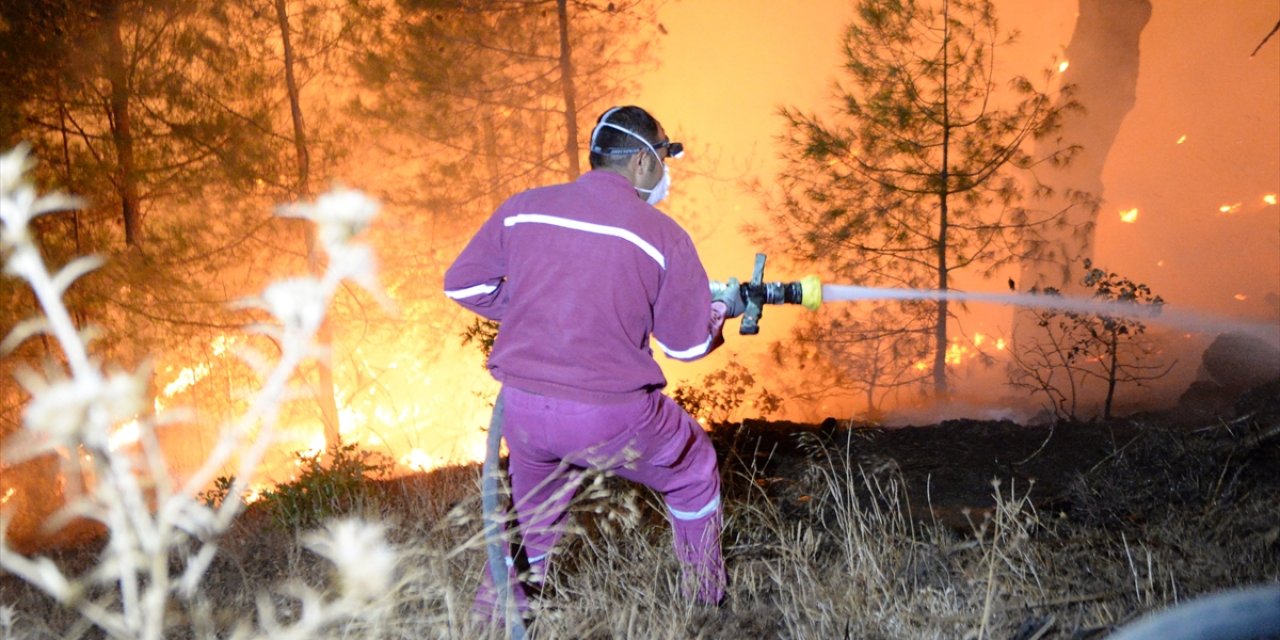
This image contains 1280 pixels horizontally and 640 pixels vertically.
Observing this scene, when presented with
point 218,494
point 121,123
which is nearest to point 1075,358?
point 218,494

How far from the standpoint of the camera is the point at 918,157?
7559mm

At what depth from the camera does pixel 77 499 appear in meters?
1.28

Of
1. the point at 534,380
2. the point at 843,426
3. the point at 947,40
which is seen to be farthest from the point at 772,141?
the point at 534,380

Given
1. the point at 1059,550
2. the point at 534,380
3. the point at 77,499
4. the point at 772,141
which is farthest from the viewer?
the point at 772,141

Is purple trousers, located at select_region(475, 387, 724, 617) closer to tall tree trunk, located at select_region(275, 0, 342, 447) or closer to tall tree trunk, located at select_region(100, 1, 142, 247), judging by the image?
tall tree trunk, located at select_region(275, 0, 342, 447)

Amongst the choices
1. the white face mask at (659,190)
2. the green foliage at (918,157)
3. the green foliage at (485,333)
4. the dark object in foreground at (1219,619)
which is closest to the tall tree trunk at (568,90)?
the green foliage at (918,157)

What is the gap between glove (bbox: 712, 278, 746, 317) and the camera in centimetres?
301

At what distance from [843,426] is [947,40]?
3160mm

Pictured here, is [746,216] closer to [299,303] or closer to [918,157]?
[918,157]

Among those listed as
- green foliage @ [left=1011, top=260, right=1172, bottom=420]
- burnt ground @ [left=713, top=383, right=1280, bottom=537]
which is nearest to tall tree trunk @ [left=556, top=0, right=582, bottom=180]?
burnt ground @ [left=713, top=383, right=1280, bottom=537]

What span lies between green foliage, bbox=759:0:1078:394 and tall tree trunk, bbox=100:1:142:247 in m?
6.21

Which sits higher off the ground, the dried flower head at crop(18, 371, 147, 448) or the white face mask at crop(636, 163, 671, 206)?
the white face mask at crop(636, 163, 671, 206)

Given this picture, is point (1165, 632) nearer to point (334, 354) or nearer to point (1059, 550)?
point (1059, 550)

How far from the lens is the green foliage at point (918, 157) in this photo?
289 inches
